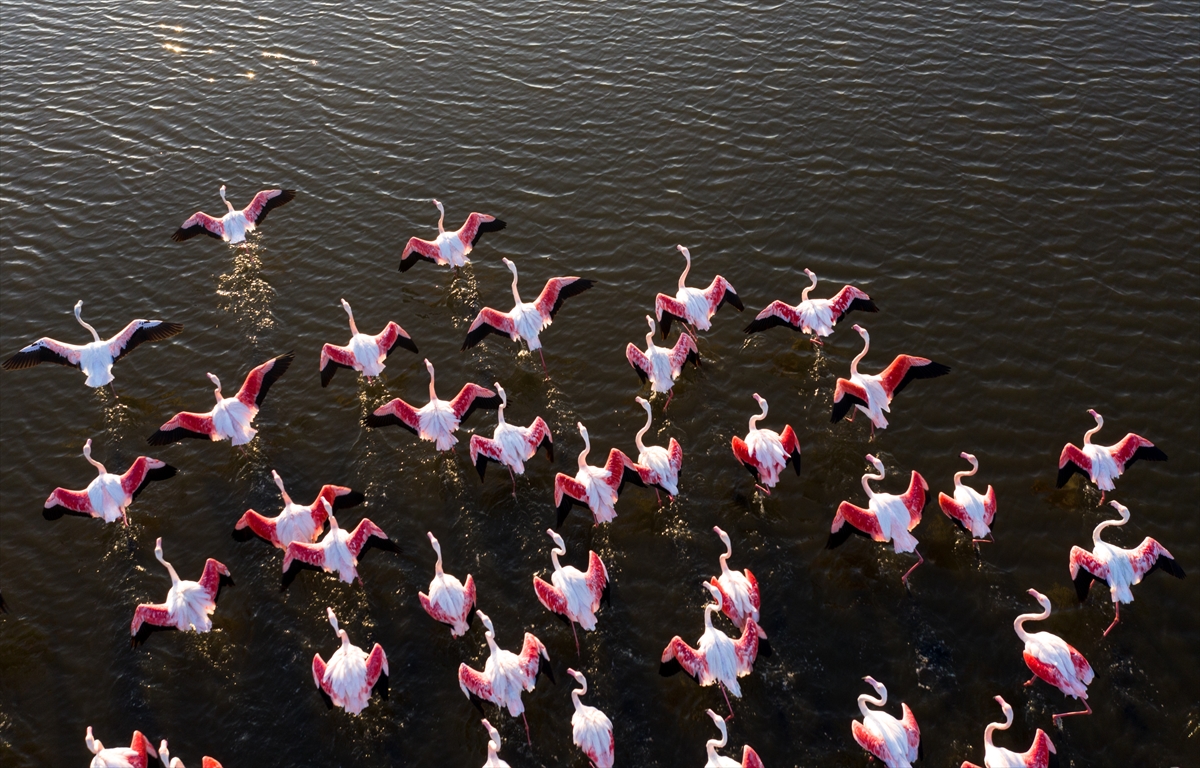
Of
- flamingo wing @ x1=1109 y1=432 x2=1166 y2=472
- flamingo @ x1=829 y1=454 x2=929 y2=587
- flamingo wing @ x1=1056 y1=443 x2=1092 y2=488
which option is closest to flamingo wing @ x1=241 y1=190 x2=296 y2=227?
flamingo @ x1=829 y1=454 x2=929 y2=587

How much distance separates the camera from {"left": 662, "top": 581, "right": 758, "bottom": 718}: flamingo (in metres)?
15.1

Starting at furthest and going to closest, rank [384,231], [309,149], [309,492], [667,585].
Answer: [309,149], [384,231], [309,492], [667,585]

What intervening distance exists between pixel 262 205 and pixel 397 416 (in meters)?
9.50

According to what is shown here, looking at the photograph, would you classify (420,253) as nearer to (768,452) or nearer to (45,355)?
(45,355)

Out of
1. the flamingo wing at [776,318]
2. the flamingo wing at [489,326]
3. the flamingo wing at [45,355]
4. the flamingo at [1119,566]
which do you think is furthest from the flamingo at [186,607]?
the flamingo at [1119,566]

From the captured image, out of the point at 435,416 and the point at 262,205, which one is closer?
the point at 435,416

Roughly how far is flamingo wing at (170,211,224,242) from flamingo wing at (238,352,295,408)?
6672mm

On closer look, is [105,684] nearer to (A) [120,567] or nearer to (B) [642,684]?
(A) [120,567]

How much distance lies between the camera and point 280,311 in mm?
24500

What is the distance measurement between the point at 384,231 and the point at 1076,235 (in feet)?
62.4

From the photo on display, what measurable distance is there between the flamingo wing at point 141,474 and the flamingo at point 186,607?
2824 mm

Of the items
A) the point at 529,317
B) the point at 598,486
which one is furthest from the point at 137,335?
the point at 598,486

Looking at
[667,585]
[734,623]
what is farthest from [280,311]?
[734,623]

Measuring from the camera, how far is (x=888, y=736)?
14102 mm
